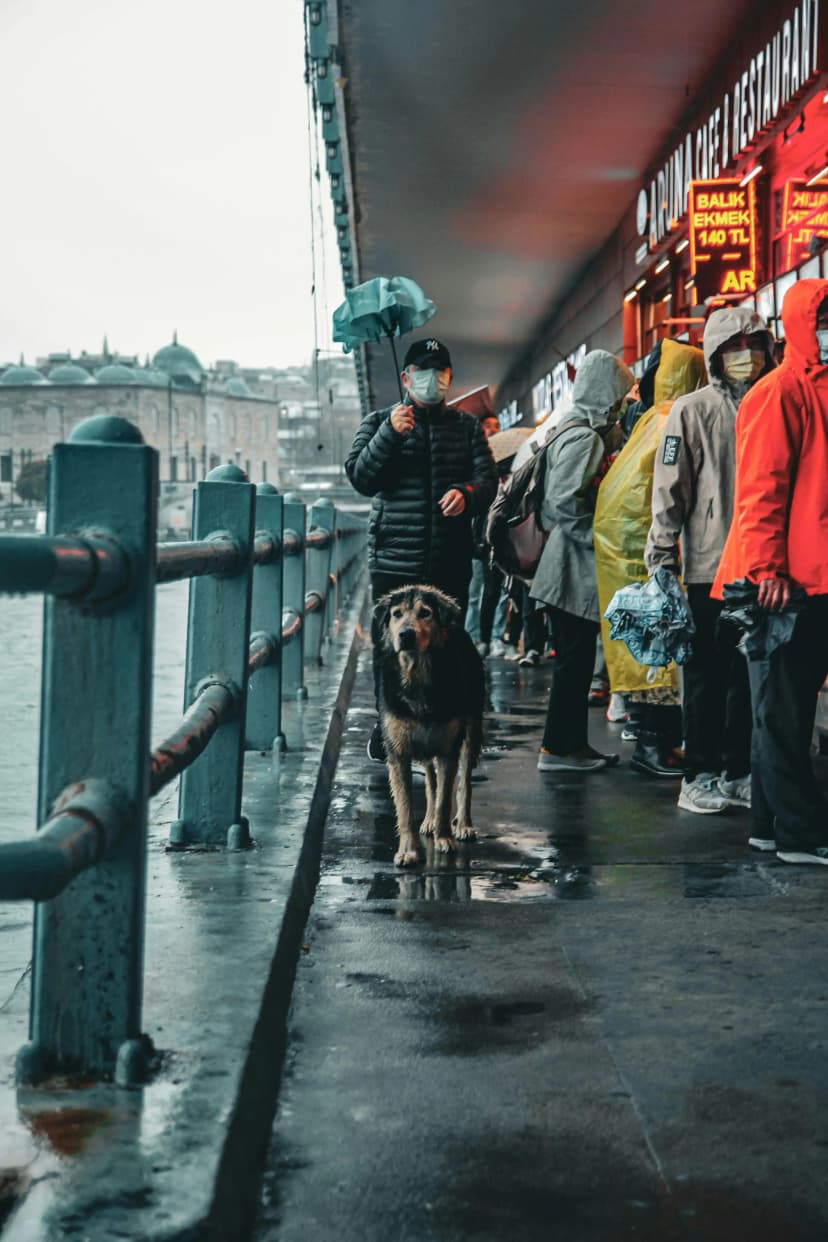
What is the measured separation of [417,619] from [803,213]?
6899 millimetres

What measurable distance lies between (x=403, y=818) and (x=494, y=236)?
62.7ft

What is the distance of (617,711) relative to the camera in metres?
9.15

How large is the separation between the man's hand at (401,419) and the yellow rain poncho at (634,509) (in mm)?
961

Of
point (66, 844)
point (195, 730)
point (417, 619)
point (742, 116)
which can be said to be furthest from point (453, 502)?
point (742, 116)

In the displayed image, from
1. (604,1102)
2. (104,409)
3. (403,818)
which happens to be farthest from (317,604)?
(104,409)

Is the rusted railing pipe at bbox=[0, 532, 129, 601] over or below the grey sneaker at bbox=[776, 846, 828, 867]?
over

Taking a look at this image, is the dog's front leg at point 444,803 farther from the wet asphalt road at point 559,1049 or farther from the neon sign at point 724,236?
the neon sign at point 724,236

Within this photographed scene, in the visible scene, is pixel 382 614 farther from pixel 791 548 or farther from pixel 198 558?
pixel 198 558

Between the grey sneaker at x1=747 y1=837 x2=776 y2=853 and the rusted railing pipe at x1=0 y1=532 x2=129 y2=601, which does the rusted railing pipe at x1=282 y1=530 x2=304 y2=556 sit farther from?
the rusted railing pipe at x1=0 y1=532 x2=129 y2=601

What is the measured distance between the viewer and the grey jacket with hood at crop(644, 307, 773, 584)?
20.0ft

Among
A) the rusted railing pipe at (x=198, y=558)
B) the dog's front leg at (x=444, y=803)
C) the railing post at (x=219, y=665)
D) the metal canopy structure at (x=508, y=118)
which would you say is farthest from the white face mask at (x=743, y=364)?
the metal canopy structure at (x=508, y=118)

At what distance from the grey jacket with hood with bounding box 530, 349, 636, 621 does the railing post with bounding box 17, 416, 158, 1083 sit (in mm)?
4715

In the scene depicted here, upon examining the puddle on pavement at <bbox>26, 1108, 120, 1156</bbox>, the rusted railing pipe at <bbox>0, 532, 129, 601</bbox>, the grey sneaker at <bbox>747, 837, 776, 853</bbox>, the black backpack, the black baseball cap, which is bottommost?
the grey sneaker at <bbox>747, 837, 776, 853</bbox>

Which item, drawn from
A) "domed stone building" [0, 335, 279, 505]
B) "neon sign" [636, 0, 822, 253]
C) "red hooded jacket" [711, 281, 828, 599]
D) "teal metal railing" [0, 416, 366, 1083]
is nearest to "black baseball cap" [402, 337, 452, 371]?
"red hooded jacket" [711, 281, 828, 599]
